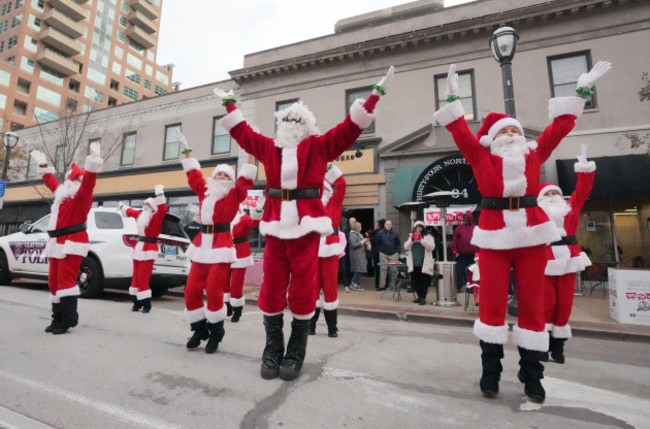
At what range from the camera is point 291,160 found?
9.44 ft

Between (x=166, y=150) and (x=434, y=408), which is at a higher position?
(x=166, y=150)

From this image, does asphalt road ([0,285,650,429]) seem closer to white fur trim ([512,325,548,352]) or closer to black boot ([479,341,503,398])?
black boot ([479,341,503,398])

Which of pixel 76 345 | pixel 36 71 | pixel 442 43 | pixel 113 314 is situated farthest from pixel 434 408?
pixel 36 71

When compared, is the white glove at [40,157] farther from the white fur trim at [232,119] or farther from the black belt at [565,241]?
the black belt at [565,241]

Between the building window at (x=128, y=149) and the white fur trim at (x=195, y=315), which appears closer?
the white fur trim at (x=195, y=315)

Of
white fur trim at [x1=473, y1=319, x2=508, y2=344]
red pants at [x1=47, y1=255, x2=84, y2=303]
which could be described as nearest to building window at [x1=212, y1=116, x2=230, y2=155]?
red pants at [x1=47, y1=255, x2=84, y2=303]

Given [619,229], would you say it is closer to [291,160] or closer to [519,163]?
[519,163]

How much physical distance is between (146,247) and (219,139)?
10.2 m

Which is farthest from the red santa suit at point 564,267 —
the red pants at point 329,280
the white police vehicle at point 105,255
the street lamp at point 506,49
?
the white police vehicle at point 105,255

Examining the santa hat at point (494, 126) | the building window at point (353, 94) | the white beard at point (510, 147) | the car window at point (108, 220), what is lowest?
the car window at point (108, 220)

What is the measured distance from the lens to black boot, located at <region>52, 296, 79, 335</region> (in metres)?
4.01

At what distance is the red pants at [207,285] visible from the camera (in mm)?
3457

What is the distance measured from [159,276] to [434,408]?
6.09 metres

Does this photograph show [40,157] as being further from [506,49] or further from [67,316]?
[506,49]
